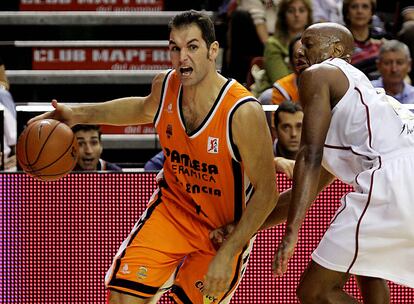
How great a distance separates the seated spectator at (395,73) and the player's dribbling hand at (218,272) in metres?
3.52

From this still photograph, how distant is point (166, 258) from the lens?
537 centimetres

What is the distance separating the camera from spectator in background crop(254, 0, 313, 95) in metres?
9.05

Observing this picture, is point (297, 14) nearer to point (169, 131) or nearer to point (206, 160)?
point (169, 131)

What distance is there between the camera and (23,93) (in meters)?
10.8

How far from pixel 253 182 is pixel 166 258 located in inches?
23.3

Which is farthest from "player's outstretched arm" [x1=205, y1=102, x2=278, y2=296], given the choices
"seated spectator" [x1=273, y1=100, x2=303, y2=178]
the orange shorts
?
"seated spectator" [x1=273, y1=100, x2=303, y2=178]

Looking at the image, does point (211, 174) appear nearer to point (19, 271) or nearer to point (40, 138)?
point (40, 138)

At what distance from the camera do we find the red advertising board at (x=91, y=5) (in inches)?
446

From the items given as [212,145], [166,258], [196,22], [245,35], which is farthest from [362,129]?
[245,35]

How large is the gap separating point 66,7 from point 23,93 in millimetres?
1133

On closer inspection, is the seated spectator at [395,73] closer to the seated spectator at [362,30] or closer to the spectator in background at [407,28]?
the seated spectator at [362,30]

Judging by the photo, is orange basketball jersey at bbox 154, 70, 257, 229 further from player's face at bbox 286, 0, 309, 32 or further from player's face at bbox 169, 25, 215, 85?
player's face at bbox 286, 0, 309, 32

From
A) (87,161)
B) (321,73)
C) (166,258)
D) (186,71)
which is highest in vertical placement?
(321,73)

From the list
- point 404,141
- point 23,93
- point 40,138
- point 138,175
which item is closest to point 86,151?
point 138,175
